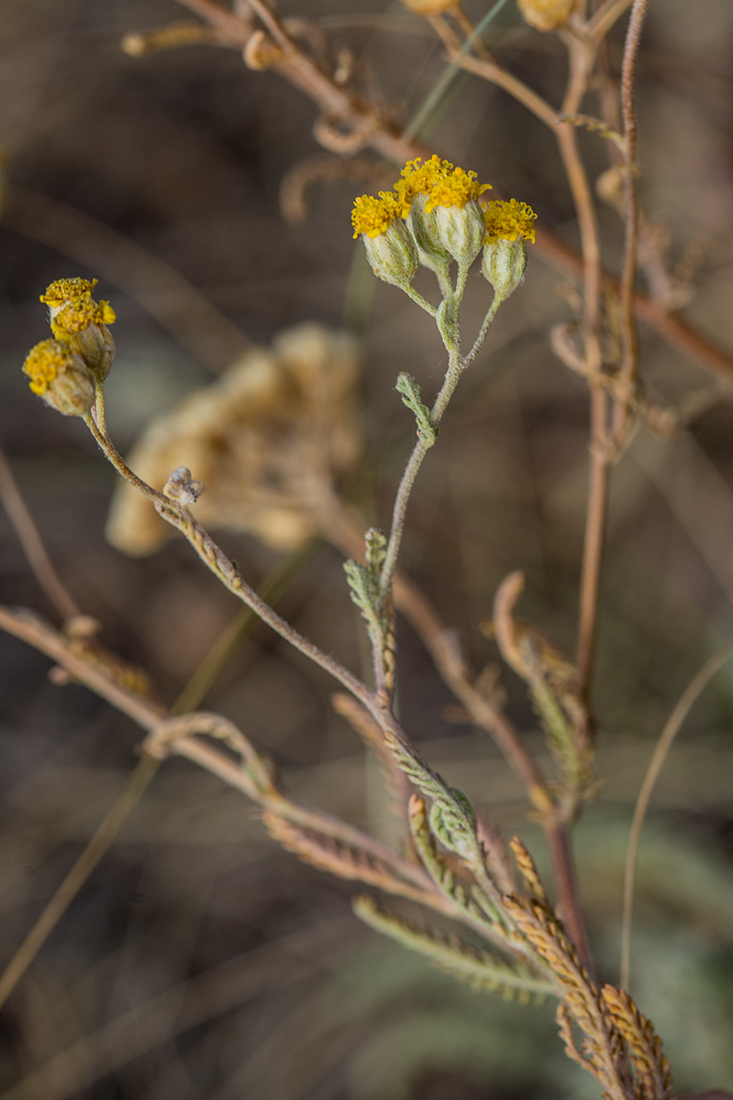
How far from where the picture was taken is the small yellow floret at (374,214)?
58 centimetres

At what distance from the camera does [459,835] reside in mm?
630

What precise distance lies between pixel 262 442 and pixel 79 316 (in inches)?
36.0

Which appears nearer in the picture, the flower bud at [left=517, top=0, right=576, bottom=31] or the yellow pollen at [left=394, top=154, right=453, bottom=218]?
the yellow pollen at [left=394, top=154, right=453, bottom=218]

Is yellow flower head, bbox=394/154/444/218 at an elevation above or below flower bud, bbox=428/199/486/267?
above

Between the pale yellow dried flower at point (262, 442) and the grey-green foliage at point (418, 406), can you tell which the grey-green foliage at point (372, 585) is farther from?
the pale yellow dried flower at point (262, 442)

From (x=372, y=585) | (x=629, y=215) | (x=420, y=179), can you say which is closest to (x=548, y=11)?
(x=629, y=215)

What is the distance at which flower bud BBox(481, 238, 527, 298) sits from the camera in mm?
587

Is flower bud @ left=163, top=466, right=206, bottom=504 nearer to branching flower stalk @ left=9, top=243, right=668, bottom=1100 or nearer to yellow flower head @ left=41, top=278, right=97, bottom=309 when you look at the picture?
branching flower stalk @ left=9, top=243, right=668, bottom=1100

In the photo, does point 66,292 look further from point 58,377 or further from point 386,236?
point 386,236

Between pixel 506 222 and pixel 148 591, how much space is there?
5.68 ft

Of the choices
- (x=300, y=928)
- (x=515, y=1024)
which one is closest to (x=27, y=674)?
(x=300, y=928)

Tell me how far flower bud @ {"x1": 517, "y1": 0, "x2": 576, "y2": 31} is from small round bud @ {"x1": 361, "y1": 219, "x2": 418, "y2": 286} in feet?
1.12

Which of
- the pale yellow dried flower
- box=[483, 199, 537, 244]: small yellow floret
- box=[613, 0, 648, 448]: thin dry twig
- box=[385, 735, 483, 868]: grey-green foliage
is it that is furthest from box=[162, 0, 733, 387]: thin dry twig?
box=[385, 735, 483, 868]: grey-green foliage

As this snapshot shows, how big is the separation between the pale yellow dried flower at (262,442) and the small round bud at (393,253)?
0.82 meters
